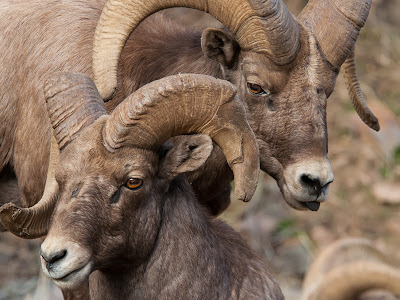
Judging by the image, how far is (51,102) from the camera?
232 inches

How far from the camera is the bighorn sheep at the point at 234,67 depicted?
22.1ft

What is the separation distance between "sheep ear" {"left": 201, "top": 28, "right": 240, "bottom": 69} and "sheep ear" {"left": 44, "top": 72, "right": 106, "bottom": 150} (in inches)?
52.2

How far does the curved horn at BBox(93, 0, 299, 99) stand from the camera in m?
6.66

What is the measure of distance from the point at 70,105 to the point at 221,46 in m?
1.72

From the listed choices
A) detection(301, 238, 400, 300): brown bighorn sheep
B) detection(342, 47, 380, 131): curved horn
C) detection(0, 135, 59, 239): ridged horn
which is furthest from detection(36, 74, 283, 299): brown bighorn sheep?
detection(301, 238, 400, 300): brown bighorn sheep

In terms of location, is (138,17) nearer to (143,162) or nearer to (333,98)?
(143,162)

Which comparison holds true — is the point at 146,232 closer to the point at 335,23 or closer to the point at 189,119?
the point at 189,119

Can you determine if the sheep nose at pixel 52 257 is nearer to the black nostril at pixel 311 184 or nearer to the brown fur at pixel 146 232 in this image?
the brown fur at pixel 146 232

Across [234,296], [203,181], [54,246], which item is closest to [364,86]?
[203,181]

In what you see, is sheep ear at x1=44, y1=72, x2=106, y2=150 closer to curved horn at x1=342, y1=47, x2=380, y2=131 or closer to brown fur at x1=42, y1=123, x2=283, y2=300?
brown fur at x1=42, y1=123, x2=283, y2=300

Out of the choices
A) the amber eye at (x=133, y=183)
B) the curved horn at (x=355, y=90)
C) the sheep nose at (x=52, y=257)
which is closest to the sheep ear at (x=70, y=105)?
the amber eye at (x=133, y=183)

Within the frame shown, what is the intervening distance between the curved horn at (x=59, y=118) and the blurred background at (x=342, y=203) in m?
6.04

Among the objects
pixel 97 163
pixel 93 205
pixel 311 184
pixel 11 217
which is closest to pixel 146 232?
pixel 93 205

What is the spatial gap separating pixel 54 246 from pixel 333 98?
508 inches
